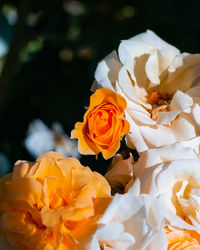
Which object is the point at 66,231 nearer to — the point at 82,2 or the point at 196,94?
the point at 196,94

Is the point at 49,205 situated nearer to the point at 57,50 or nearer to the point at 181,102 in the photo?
the point at 181,102

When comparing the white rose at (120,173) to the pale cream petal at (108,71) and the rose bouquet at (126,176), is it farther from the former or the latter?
the pale cream petal at (108,71)

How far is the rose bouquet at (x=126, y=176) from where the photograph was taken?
1.75 feet

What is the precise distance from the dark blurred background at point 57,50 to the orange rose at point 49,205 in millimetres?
611

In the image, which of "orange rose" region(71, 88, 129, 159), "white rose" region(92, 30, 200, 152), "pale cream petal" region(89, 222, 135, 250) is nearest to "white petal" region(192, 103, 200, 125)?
"white rose" region(92, 30, 200, 152)

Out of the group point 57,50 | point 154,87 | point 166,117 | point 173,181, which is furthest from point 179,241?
point 57,50

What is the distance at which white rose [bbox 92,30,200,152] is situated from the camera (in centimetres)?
66

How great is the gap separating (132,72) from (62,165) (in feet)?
0.72

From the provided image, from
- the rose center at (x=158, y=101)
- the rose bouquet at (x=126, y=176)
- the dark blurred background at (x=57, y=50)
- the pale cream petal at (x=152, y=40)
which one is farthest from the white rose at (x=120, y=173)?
the dark blurred background at (x=57, y=50)

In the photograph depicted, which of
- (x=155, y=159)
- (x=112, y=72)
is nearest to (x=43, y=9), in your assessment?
(x=112, y=72)

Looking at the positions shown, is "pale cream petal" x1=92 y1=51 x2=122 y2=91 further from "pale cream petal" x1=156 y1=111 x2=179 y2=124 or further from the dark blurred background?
the dark blurred background

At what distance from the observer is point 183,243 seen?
591mm

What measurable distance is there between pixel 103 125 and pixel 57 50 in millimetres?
801

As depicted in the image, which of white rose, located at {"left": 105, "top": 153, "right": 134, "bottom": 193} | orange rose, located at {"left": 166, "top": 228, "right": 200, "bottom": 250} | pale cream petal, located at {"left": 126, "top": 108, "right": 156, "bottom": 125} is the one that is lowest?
orange rose, located at {"left": 166, "top": 228, "right": 200, "bottom": 250}
